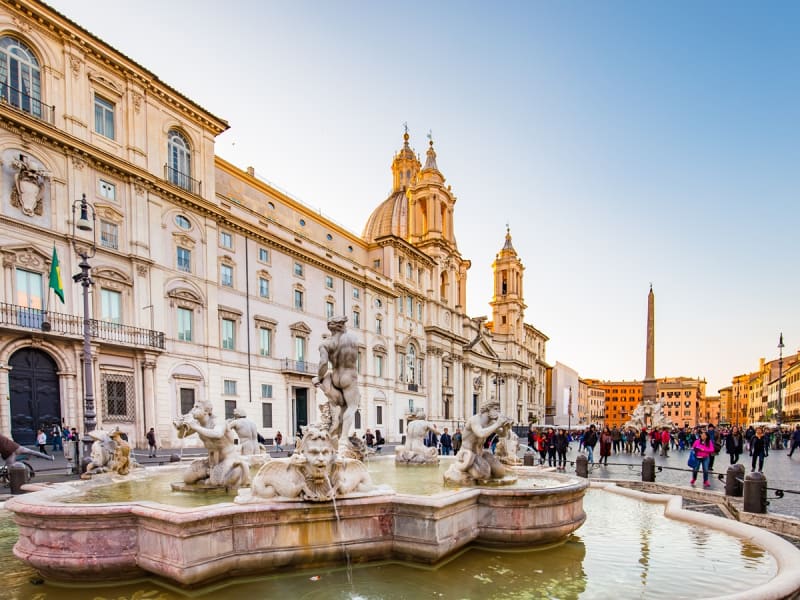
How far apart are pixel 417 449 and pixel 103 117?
21733 millimetres

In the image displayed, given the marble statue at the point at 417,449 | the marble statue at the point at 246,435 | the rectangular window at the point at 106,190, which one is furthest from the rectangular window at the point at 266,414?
the marble statue at the point at 417,449

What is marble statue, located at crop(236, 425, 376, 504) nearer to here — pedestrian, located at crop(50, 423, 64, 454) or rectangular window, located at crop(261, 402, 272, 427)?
pedestrian, located at crop(50, 423, 64, 454)

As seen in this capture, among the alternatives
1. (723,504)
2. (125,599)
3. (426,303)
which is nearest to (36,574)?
(125,599)

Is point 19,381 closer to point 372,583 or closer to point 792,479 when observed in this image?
point 372,583

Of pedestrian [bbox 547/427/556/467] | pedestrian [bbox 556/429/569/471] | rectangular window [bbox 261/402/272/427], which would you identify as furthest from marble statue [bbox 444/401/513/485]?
rectangular window [bbox 261/402/272/427]

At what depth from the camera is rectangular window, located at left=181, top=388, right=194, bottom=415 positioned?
2312 centimetres

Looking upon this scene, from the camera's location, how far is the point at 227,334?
1050 inches

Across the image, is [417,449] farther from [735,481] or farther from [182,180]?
[182,180]

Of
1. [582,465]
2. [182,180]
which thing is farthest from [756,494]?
[182,180]

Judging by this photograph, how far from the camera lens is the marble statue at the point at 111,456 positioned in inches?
294

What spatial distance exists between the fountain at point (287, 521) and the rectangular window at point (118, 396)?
52.4ft

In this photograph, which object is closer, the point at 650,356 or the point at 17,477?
the point at 17,477

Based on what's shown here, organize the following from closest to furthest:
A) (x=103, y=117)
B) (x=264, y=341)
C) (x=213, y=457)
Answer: (x=213, y=457), (x=103, y=117), (x=264, y=341)

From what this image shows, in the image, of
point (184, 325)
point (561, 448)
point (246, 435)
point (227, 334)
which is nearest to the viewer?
point (246, 435)
